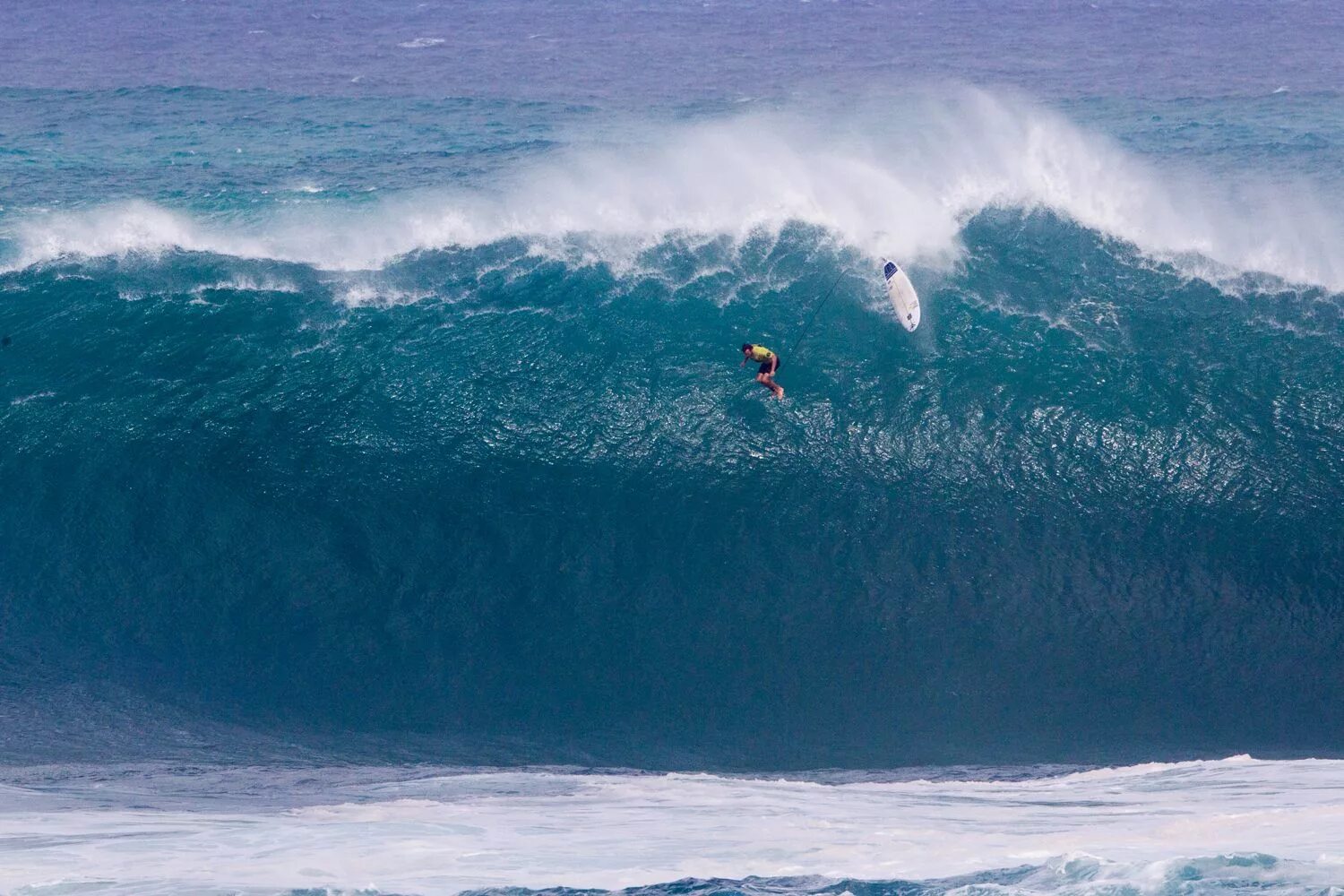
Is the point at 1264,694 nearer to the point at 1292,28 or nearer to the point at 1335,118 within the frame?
the point at 1335,118

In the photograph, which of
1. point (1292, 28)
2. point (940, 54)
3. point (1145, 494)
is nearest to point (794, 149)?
point (1145, 494)

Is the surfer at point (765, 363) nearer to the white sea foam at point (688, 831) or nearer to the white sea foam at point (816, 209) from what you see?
the white sea foam at point (816, 209)

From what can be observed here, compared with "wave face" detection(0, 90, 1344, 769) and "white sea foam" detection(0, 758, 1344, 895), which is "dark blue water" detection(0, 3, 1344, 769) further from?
"white sea foam" detection(0, 758, 1344, 895)

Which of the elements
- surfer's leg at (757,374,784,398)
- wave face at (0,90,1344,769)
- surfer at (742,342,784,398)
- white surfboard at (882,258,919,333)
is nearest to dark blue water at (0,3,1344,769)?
wave face at (0,90,1344,769)

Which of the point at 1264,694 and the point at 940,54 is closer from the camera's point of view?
the point at 1264,694

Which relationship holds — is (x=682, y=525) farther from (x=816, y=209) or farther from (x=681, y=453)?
(x=816, y=209)

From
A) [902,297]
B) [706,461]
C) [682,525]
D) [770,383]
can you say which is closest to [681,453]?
[706,461]
